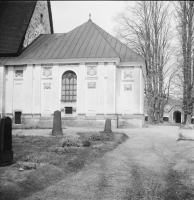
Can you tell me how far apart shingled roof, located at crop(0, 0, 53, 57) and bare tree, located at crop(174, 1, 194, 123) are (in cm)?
1434

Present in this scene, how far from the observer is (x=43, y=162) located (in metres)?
9.33

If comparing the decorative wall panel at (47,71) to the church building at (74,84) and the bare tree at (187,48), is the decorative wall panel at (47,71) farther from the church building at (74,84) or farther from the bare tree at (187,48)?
the bare tree at (187,48)

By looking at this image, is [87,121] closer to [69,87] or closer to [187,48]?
[69,87]

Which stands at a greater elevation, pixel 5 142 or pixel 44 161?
pixel 5 142

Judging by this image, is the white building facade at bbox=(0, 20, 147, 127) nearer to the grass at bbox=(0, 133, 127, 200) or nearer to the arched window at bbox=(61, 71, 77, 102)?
the arched window at bbox=(61, 71, 77, 102)

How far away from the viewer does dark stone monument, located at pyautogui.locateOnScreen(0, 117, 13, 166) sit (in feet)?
28.1

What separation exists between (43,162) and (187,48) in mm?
21842

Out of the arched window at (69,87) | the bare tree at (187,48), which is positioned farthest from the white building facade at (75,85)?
A: the bare tree at (187,48)

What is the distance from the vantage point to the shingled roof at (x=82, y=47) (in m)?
24.2

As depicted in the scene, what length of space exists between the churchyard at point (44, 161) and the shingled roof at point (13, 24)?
1335 cm

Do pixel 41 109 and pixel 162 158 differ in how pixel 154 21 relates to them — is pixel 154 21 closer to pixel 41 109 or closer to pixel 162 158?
pixel 41 109

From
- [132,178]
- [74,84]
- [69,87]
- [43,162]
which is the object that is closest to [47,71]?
[69,87]

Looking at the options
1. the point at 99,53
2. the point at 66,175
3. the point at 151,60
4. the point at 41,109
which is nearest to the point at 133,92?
the point at 99,53

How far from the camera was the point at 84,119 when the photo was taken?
77.5 ft
